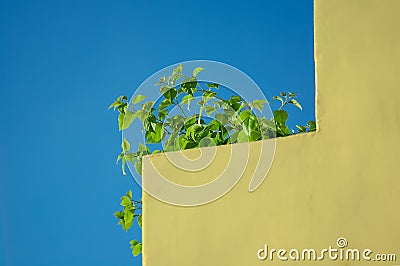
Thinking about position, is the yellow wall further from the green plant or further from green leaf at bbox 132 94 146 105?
green leaf at bbox 132 94 146 105

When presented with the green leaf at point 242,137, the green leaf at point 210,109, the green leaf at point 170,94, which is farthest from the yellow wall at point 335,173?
the green leaf at point 170,94

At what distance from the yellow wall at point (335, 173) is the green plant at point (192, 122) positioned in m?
0.12

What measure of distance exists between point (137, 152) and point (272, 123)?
292mm

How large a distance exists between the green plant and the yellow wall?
12 cm

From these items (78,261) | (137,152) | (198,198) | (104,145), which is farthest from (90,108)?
(198,198)

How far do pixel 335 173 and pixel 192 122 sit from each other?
368 mm

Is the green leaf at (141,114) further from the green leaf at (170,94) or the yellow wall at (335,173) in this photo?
the yellow wall at (335,173)

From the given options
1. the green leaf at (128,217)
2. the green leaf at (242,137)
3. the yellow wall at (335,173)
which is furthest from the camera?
the green leaf at (128,217)

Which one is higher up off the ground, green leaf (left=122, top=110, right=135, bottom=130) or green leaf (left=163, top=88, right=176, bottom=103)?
green leaf (left=163, top=88, right=176, bottom=103)

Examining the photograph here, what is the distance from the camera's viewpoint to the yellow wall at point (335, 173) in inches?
37.4

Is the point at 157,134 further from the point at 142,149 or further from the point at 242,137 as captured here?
the point at 242,137

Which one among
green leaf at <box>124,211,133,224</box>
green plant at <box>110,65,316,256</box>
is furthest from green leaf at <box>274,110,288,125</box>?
green leaf at <box>124,211,133,224</box>

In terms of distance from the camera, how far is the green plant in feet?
3.70

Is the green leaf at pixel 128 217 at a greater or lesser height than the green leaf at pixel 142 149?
lesser
